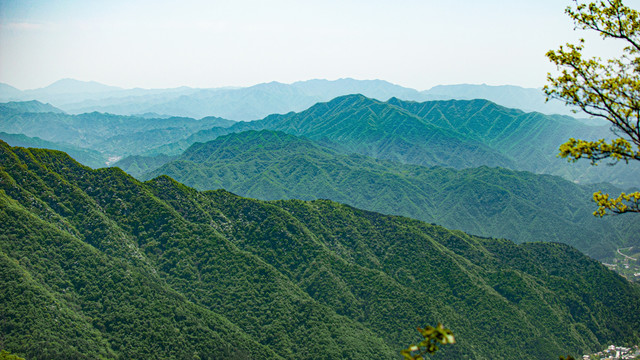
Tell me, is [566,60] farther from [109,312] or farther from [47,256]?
[47,256]

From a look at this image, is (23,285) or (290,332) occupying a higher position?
(23,285)

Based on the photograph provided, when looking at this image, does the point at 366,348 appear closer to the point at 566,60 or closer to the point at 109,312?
the point at 109,312

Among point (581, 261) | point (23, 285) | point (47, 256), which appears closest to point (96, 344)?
point (23, 285)

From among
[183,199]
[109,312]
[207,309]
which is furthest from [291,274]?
[109,312]

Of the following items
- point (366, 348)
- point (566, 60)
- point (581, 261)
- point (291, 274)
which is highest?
point (566, 60)

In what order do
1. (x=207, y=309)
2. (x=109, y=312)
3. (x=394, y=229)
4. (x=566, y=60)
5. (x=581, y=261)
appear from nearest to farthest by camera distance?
(x=566, y=60), (x=109, y=312), (x=207, y=309), (x=394, y=229), (x=581, y=261)

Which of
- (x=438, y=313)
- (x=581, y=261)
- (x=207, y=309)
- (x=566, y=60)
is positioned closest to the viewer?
(x=566, y=60)

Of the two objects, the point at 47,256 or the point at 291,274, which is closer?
the point at 47,256
